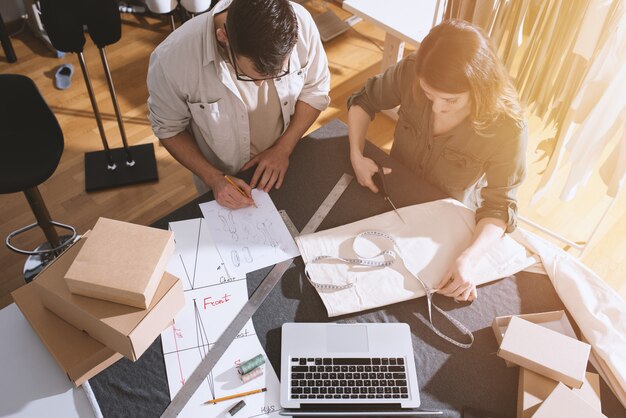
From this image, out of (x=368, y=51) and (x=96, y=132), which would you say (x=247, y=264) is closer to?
(x=96, y=132)

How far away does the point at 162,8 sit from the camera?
320cm

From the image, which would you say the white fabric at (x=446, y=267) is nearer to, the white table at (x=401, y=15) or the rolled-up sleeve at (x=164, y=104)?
the rolled-up sleeve at (x=164, y=104)

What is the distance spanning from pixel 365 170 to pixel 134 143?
1.80 m

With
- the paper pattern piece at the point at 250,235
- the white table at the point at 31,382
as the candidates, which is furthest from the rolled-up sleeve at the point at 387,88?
the white table at the point at 31,382

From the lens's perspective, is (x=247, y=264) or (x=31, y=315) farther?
(x=247, y=264)

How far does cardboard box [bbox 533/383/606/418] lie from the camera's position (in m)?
1.16

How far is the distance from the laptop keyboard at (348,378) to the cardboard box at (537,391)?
10.6 inches

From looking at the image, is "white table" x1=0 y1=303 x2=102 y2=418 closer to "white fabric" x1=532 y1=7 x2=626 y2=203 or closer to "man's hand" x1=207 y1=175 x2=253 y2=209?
"man's hand" x1=207 y1=175 x2=253 y2=209

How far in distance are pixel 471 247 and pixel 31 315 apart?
116cm

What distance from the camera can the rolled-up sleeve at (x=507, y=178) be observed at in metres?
1.53

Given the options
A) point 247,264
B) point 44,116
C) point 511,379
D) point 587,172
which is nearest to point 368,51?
point 587,172

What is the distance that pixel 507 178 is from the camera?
1.56 metres

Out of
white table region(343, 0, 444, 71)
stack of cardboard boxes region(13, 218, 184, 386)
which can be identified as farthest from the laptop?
white table region(343, 0, 444, 71)

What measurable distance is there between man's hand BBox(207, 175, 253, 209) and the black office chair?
785mm
